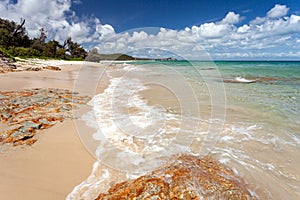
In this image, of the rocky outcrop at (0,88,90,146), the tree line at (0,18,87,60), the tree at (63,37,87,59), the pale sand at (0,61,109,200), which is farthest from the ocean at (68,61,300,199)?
the tree at (63,37,87,59)

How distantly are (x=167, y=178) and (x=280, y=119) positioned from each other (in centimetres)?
523

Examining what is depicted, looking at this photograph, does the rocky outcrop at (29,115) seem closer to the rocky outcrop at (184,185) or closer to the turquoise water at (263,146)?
the rocky outcrop at (184,185)

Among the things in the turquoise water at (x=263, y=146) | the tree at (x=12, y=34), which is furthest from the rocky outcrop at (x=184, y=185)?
the tree at (x=12, y=34)

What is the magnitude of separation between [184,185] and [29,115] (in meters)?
4.70

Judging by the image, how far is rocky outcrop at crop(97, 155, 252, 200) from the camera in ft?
7.15

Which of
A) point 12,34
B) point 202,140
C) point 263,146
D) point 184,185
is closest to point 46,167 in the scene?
point 184,185

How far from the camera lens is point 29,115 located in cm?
470

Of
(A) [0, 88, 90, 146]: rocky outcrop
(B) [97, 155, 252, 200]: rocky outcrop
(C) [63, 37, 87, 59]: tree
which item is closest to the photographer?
(B) [97, 155, 252, 200]: rocky outcrop

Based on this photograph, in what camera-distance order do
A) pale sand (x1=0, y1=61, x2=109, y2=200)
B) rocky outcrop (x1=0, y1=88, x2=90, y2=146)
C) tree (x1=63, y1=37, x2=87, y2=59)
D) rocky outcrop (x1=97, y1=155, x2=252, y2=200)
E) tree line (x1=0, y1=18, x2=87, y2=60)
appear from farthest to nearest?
tree (x1=63, y1=37, x2=87, y2=59), tree line (x1=0, y1=18, x2=87, y2=60), rocky outcrop (x1=0, y1=88, x2=90, y2=146), pale sand (x1=0, y1=61, x2=109, y2=200), rocky outcrop (x1=97, y1=155, x2=252, y2=200)

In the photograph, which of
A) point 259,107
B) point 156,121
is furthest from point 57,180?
point 259,107

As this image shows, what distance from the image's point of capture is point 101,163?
3066 millimetres

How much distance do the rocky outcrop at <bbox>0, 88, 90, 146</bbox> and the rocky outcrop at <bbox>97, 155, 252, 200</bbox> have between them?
2.58 m

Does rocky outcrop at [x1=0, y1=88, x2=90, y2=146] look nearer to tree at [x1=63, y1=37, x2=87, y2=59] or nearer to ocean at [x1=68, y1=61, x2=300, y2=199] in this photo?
ocean at [x1=68, y1=61, x2=300, y2=199]

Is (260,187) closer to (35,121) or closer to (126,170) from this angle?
(126,170)
